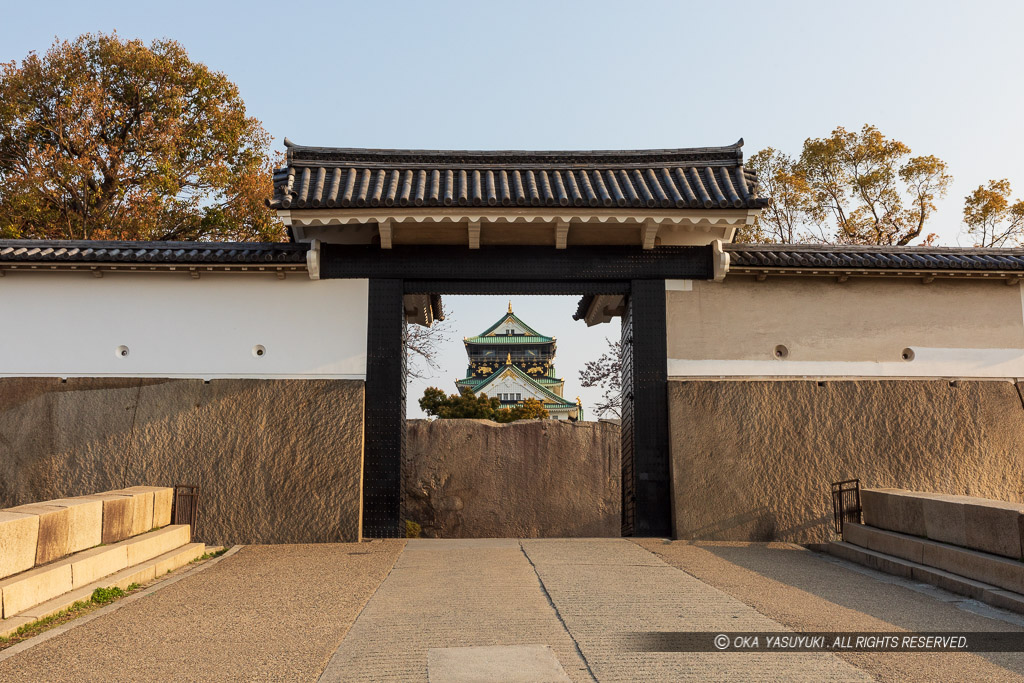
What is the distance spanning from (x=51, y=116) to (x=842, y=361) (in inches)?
719

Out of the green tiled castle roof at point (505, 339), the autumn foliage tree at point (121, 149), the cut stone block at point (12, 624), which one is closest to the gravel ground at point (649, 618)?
the cut stone block at point (12, 624)

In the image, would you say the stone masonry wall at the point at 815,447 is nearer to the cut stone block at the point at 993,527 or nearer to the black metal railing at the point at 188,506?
the cut stone block at the point at 993,527

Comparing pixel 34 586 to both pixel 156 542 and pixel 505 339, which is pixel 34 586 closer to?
pixel 156 542

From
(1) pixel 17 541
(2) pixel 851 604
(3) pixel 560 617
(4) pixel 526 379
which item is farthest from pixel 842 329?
(4) pixel 526 379

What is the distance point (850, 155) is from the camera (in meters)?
21.6

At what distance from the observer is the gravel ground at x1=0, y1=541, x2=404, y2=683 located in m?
3.64

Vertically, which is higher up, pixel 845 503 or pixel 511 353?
pixel 511 353

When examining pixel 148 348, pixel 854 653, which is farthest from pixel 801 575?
pixel 148 348

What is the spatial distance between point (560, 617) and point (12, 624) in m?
3.05

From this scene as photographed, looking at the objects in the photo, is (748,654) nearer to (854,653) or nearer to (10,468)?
(854,653)

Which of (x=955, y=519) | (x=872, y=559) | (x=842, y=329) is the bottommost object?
(x=872, y=559)

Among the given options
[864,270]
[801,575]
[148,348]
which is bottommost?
[801,575]

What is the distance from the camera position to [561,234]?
8.51 metres

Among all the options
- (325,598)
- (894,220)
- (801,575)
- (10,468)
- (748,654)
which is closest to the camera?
(748,654)
